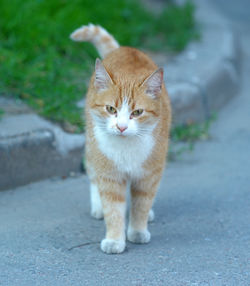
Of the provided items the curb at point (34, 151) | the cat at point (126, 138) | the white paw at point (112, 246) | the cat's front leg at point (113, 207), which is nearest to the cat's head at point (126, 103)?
the cat at point (126, 138)

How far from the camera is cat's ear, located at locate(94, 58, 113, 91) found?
2.90 meters

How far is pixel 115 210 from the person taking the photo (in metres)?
3.06

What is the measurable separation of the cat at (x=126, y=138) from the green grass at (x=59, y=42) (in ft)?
4.43

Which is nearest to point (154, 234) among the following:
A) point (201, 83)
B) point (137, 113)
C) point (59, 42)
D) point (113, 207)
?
Result: point (113, 207)

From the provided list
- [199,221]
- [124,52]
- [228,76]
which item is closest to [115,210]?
[199,221]

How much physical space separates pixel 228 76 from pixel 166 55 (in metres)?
0.88

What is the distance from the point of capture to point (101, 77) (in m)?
2.94

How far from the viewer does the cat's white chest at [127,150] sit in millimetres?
2953

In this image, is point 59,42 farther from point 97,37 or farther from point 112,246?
point 112,246

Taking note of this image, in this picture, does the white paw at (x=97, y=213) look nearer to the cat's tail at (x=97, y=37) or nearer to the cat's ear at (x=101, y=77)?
the cat's ear at (x=101, y=77)

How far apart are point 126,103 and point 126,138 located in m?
0.22

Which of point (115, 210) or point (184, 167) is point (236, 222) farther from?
point (184, 167)

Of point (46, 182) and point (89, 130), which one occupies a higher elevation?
point (89, 130)

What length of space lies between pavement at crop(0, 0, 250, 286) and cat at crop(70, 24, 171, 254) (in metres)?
0.21
